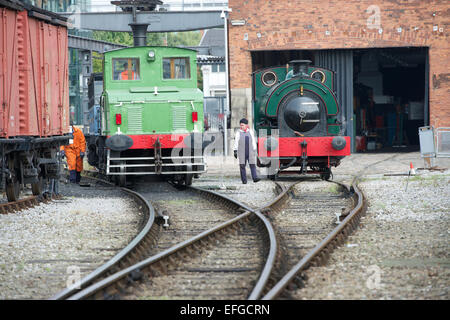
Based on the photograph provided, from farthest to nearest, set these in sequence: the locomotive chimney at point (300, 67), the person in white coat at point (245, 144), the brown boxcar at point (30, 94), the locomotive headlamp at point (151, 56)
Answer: the locomotive chimney at point (300, 67)
the locomotive headlamp at point (151, 56)
the person in white coat at point (245, 144)
the brown boxcar at point (30, 94)

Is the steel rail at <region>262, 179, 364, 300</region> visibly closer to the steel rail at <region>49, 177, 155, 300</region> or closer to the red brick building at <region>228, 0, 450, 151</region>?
the steel rail at <region>49, 177, 155, 300</region>

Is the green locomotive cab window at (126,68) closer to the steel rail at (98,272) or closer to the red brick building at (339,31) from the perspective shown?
the steel rail at (98,272)

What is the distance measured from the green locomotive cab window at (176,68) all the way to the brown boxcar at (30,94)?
2.40 meters

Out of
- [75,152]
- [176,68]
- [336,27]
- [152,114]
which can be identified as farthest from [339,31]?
[152,114]

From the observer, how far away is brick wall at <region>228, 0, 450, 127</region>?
27.1 meters

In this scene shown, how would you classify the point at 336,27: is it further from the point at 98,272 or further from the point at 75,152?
the point at 98,272

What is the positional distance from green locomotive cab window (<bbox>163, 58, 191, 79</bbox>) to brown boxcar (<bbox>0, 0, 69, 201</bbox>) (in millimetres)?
2400

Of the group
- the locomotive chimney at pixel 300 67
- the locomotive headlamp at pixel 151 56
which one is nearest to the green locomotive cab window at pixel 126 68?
the locomotive headlamp at pixel 151 56

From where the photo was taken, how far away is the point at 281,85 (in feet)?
54.1

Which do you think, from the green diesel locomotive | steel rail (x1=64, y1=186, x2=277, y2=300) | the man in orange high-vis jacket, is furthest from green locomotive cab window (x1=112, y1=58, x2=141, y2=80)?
steel rail (x1=64, y1=186, x2=277, y2=300)

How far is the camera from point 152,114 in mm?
14773

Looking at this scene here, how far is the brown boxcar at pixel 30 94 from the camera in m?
11.1

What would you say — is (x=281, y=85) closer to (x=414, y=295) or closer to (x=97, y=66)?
(x=414, y=295)
